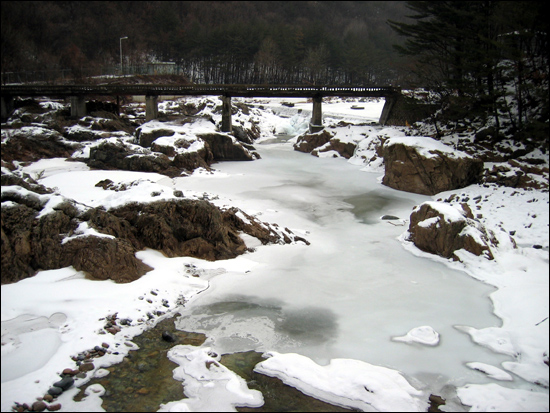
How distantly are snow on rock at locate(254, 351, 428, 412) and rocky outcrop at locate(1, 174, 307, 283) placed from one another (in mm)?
4513

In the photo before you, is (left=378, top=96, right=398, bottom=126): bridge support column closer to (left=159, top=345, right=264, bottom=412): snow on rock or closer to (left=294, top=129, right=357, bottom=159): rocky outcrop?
(left=294, top=129, right=357, bottom=159): rocky outcrop

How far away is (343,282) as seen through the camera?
40.8 ft

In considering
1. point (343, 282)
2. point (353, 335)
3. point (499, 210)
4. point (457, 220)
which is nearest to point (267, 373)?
point (353, 335)

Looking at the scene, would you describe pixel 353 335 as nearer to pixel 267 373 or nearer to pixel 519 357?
pixel 267 373

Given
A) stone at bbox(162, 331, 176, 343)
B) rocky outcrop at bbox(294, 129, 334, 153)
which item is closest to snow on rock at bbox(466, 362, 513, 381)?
stone at bbox(162, 331, 176, 343)

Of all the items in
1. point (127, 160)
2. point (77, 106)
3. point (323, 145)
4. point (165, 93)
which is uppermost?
point (165, 93)

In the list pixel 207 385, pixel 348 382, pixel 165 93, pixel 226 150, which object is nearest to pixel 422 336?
pixel 348 382

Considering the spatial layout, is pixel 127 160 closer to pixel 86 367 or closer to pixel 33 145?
pixel 33 145

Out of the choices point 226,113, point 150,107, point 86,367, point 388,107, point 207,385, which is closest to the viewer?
point 207,385

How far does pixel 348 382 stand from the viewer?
7730 mm

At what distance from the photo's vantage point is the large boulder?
23.2 meters

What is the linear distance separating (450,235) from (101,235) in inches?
433

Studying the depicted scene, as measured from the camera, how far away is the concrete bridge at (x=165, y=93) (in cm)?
3741

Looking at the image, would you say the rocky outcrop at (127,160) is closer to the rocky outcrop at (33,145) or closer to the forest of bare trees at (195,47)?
the rocky outcrop at (33,145)
